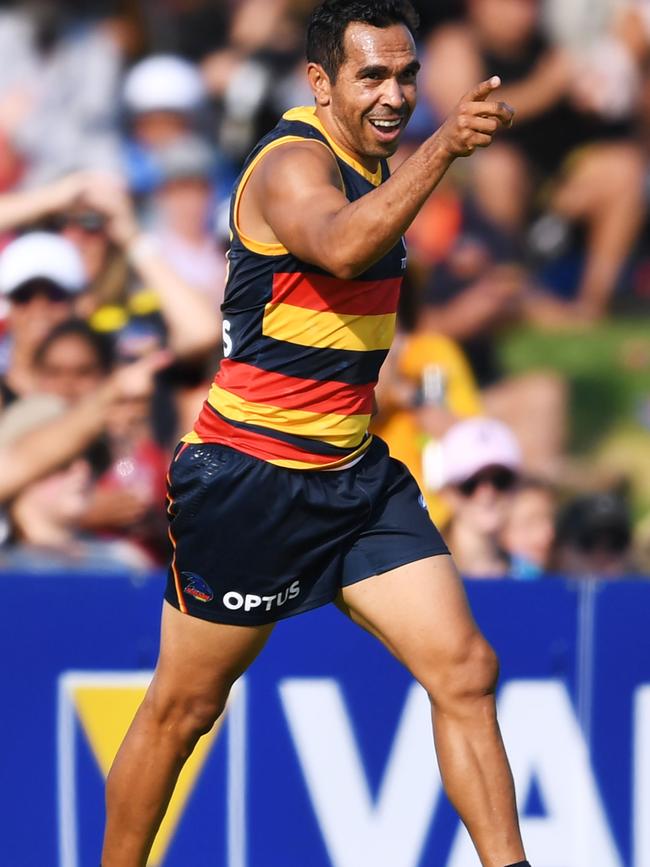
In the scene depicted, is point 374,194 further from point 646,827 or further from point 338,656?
point 646,827

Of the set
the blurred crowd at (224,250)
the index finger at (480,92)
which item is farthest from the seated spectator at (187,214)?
the index finger at (480,92)

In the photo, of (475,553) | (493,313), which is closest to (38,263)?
(475,553)

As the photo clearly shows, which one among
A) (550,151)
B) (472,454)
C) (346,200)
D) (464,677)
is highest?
(346,200)

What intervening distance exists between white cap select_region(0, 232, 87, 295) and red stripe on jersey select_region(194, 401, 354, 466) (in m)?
2.64

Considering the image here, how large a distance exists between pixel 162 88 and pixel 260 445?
3860mm

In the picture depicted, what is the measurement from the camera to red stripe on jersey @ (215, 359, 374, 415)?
356 cm

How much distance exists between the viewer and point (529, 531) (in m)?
5.64

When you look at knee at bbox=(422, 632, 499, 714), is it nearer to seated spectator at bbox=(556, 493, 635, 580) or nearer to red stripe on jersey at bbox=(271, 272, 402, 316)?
red stripe on jersey at bbox=(271, 272, 402, 316)

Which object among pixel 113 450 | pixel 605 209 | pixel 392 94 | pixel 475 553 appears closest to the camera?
pixel 392 94

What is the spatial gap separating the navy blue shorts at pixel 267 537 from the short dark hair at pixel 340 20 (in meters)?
0.95

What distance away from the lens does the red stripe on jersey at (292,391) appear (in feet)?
11.7

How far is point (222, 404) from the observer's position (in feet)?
12.0

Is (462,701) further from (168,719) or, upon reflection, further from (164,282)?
(164,282)

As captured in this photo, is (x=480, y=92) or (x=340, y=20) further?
(x=340, y=20)
